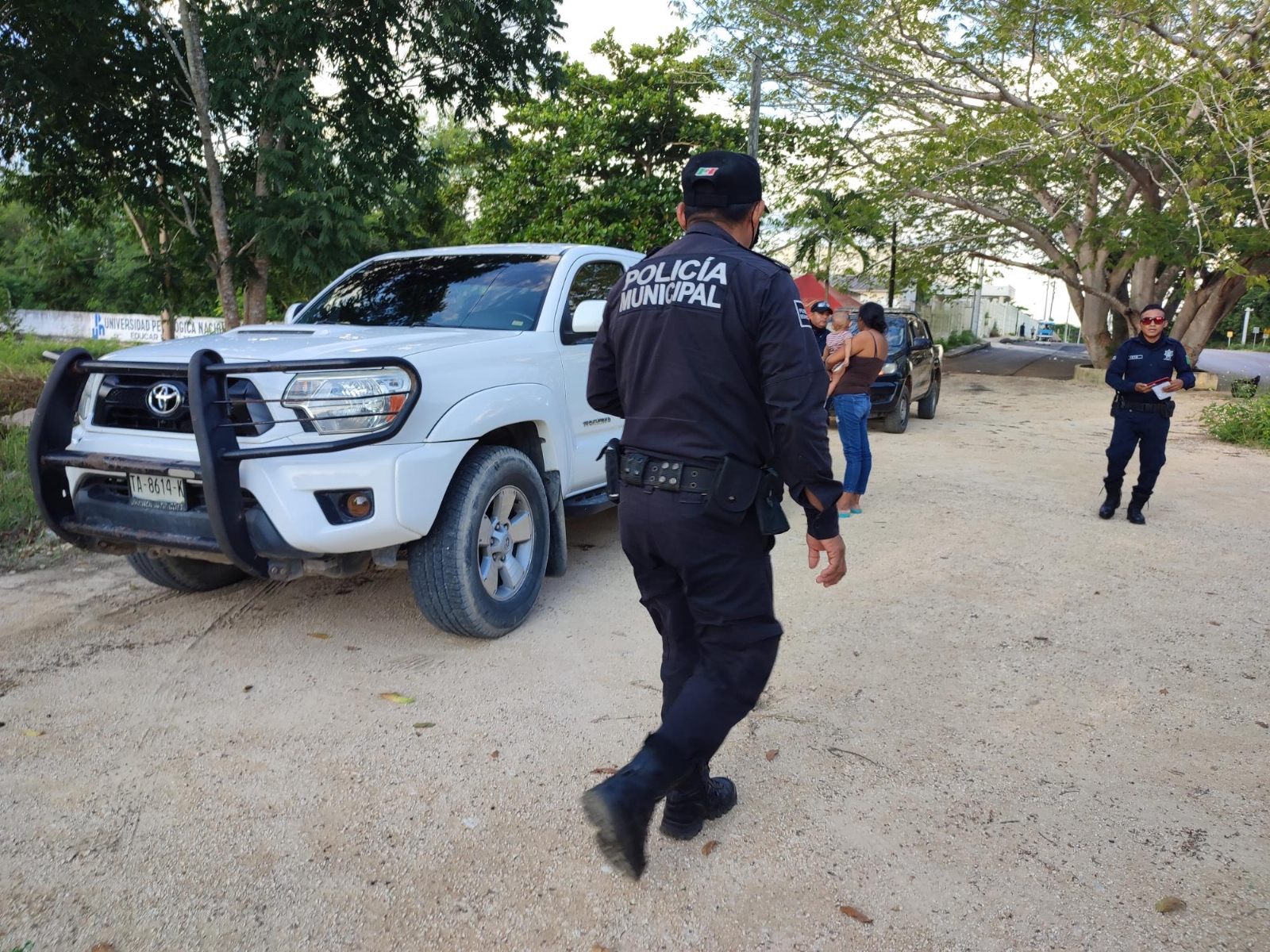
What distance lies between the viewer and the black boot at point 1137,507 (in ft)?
22.3

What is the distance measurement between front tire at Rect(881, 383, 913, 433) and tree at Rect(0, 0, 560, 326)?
5938 mm

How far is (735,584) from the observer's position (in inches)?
95.0

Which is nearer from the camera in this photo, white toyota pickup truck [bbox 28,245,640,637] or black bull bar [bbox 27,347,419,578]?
black bull bar [bbox 27,347,419,578]

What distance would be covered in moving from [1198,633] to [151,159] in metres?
10.2

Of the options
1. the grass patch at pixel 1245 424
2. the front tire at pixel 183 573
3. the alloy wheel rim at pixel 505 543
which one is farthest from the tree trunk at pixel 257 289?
the grass patch at pixel 1245 424

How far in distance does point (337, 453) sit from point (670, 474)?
5.47 feet

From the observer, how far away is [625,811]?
2.19 metres

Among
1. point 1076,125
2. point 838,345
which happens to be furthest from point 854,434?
point 1076,125

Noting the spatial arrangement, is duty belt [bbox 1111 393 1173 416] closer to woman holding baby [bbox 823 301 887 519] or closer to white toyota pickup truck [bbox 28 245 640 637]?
woman holding baby [bbox 823 301 887 519]

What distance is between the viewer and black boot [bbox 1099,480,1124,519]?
6.95m

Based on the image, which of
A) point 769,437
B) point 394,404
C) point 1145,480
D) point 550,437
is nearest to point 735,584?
point 769,437

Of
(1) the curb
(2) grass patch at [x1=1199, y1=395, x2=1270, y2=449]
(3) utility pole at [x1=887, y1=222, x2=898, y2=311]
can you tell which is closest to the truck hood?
(2) grass patch at [x1=1199, y1=395, x2=1270, y2=449]

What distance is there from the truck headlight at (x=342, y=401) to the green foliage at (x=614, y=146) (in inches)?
628

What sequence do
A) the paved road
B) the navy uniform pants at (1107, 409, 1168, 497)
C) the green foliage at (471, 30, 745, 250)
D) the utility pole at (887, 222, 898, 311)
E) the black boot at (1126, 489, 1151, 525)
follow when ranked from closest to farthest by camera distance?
the navy uniform pants at (1107, 409, 1168, 497) < the black boot at (1126, 489, 1151, 525) < the green foliage at (471, 30, 745, 250) < the utility pole at (887, 222, 898, 311) < the paved road
